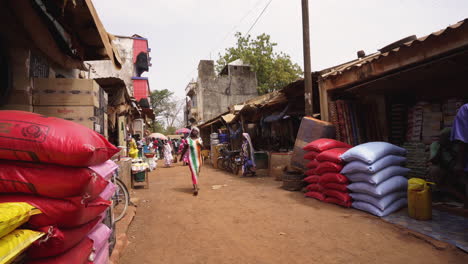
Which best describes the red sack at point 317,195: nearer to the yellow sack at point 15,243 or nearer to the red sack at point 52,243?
the red sack at point 52,243

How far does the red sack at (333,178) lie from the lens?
493cm

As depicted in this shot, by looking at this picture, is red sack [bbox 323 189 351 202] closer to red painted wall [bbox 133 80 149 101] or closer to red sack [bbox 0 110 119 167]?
red sack [bbox 0 110 119 167]

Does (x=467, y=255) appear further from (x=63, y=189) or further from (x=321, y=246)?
(x=63, y=189)

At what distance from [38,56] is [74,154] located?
2397mm

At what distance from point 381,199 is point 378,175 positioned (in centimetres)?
39

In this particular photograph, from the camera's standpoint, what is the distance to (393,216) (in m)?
4.24

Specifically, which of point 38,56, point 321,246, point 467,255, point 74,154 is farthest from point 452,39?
point 38,56

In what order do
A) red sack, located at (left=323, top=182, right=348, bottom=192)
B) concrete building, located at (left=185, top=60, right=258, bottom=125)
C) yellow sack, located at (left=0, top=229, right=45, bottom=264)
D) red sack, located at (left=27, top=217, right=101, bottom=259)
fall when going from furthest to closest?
concrete building, located at (left=185, top=60, right=258, bottom=125) → red sack, located at (left=323, top=182, right=348, bottom=192) → red sack, located at (left=27, top=217, right=101, bottom=259) → yellow sack, located at (left=0, top=229, right=45, bottom=264)

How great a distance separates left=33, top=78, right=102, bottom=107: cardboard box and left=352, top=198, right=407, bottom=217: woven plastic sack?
4472mm

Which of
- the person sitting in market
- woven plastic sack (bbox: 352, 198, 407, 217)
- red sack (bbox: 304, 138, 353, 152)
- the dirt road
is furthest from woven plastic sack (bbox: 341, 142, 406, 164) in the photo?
the person sitting in market

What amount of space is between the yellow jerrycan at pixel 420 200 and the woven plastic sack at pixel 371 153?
0.69 metres

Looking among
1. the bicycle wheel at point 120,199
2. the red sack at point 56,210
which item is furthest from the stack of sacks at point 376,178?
the red sack at point 56,210

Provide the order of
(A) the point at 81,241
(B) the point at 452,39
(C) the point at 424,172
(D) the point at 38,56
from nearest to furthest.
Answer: (A) the point at 81,241 < (D) the point at 38,56 < (B) the point at 452,39 < (C) the point at 424,172

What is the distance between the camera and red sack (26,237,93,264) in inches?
62.7
